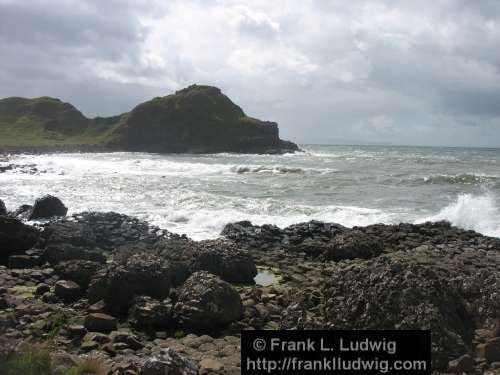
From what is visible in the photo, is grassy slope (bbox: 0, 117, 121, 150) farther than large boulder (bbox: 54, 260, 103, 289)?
Yes

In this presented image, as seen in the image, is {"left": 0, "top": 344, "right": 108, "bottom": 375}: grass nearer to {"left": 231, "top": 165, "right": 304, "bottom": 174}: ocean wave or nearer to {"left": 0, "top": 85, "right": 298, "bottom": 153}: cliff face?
{"left": 231, "top": 165, "right": 304, "bottom": 174}: ocean wave

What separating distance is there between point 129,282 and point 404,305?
566cm

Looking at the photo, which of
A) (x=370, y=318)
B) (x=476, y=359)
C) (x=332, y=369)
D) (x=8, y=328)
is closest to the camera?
(x=332, y=369)

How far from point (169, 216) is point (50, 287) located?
1077 cm

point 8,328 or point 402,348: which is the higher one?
point 402,348

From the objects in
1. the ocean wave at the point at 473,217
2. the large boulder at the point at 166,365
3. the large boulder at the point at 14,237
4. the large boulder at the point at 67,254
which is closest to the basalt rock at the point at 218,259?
the large boulder at the point at 67,254

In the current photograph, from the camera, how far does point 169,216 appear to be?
Result: 2139 centimetres

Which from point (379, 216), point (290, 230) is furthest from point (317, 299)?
point (379, 216)

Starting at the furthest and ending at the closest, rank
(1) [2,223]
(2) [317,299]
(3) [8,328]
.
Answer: (1) [2,223]
(2) [317,299]
(3) [8,328]

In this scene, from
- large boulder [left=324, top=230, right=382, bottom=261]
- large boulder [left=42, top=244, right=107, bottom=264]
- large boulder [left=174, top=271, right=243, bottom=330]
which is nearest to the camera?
large boulder [left=174, top=271, right=243, bottom=330]

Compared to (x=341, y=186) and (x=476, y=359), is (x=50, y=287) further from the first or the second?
(x=341, y=186)

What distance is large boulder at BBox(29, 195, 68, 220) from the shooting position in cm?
2076

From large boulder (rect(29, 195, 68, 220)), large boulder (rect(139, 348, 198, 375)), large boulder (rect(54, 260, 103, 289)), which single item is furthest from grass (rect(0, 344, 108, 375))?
large boulder (rect(29, 195, 68, 220))

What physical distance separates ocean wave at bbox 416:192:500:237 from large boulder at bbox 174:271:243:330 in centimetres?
1425
